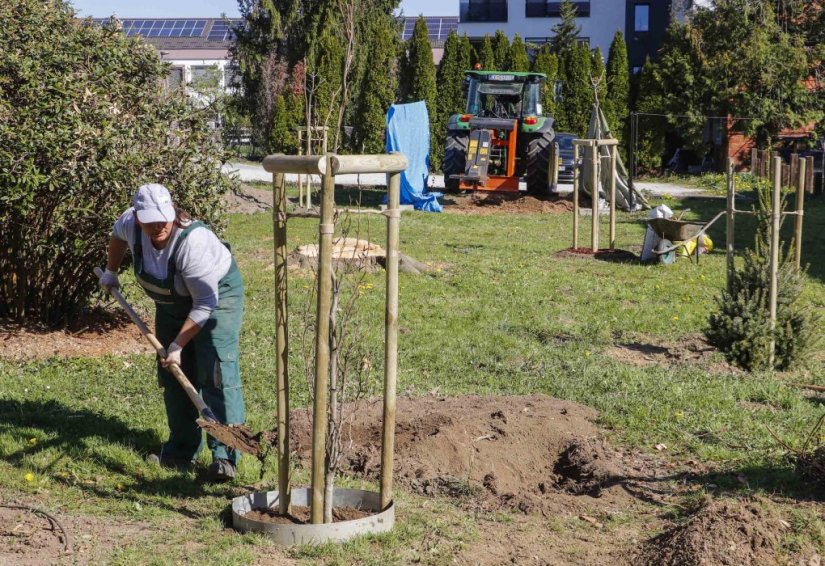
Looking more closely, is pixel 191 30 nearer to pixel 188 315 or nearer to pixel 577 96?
pixel 577 96

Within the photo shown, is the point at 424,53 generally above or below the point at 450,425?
above

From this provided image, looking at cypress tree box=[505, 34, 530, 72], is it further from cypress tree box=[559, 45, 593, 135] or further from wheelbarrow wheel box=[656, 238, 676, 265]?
wheelbarrow wheel box=[656, 238, 676, 265]

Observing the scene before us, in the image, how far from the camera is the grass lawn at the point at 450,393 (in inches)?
188

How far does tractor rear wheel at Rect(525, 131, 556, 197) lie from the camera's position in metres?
21.4

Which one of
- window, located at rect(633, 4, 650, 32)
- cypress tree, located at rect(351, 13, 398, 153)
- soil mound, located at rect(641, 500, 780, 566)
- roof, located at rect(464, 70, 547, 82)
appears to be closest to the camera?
soil mound, located at rect(641, 500, 780, 566)

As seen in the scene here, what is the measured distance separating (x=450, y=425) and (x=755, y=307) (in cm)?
311

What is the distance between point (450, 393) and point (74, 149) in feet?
10.7

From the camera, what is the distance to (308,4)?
113 feet

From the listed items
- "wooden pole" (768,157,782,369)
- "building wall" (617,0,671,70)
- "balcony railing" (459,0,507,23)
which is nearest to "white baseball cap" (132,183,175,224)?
"wooden pole" (768,157,782,369)

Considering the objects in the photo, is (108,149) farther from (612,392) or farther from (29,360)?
(612,392)

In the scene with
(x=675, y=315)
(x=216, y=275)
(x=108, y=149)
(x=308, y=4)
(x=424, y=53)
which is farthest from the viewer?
(x=308, y=4)

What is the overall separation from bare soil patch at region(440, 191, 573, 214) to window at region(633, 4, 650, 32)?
2195cm

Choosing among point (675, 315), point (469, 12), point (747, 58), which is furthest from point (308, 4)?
point (675, 315)

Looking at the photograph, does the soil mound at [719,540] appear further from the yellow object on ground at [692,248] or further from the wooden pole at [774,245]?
the yellow object on ground at [692,248]
